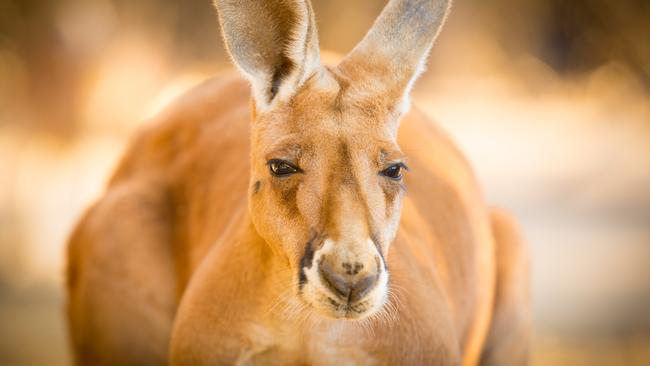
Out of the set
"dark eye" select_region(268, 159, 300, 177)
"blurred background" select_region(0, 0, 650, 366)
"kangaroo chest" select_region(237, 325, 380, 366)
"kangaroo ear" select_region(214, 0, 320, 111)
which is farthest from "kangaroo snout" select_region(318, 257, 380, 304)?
"blurred background" select_region(0, 0, 650, 366)

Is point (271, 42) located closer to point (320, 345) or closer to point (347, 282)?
point (347, 282)

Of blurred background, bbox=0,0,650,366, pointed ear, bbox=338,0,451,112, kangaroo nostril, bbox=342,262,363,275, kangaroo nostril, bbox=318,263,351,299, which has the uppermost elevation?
blurred background, bbox=0,0,650,366

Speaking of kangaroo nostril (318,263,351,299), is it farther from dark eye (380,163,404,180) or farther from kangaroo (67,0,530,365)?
dark eye (380,163,404,180)

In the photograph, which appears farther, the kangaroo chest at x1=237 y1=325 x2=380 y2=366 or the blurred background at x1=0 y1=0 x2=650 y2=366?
the blurred background at x1=0 y1=0 x2=650 y2=366

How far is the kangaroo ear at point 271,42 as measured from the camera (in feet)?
12.3

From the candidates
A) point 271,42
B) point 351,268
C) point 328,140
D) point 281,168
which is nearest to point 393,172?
point 328,140

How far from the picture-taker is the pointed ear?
13.0 feet

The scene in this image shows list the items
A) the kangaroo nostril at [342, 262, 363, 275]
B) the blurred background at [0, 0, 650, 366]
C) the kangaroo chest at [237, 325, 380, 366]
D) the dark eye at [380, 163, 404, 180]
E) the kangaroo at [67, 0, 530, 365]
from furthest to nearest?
1. the blurred background at [0, 0, 650, 366]
2. the kangaroo chest at [237, 325, 380, 366]
3. the dark eye at [380, 163, 404, 180]
4. the kangaroo at [67, 0, 530, 365]
5. the kangaroo nostril at [342, 262, 363, 275]

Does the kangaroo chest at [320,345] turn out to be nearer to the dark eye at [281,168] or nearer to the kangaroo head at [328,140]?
the kangaroo head at [328,140]

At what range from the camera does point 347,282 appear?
10.8 ft

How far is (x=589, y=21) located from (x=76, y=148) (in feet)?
19.4

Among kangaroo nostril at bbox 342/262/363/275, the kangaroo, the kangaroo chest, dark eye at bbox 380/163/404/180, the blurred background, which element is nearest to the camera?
kangaroo nostril at bbox 342/262/363/275

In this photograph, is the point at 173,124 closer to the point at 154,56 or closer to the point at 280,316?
the point at 280,316

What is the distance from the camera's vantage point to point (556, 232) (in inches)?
384
